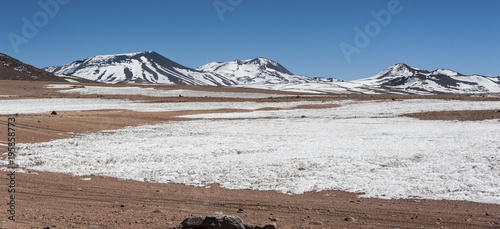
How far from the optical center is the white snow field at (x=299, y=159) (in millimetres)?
15906

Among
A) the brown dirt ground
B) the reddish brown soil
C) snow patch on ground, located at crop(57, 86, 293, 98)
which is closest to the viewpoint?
the brown dirt ground

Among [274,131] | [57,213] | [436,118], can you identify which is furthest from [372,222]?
[436,118]

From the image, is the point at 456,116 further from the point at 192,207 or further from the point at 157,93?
the point at 157,93

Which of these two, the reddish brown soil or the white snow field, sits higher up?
the reddish brown soil

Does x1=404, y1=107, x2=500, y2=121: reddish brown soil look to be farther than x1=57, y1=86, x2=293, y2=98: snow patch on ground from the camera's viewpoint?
No

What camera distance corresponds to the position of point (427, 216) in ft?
37.4

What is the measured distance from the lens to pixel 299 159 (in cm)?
2142

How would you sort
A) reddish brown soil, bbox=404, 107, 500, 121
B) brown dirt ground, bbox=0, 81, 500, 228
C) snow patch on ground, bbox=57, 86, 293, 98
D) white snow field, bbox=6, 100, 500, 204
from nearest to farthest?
brown dirt ground, bbox=0, 81, 500, 228, white snow field, bbox=6, 100, 500, 204, reddish brown soil, bbox=404, 107, 500, 121, snow patch on ground, bbox=57, 86, 293, 98

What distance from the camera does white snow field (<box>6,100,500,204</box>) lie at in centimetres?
1591

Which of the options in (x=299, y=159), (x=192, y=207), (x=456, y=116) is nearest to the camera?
(x=192, y=207)

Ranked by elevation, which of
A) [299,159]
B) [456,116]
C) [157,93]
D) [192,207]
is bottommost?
[192,207]

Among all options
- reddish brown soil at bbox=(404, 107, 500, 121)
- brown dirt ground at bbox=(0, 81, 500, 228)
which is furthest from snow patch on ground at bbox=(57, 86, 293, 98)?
brown dirt ground at bbox=(0, 81, 500, 228)

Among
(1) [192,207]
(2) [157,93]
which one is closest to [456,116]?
(1) [192,207]

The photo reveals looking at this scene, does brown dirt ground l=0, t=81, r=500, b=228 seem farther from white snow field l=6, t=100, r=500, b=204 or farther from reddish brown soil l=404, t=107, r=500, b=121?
reddish brown soil l=404, t=107, r=500, b=121
